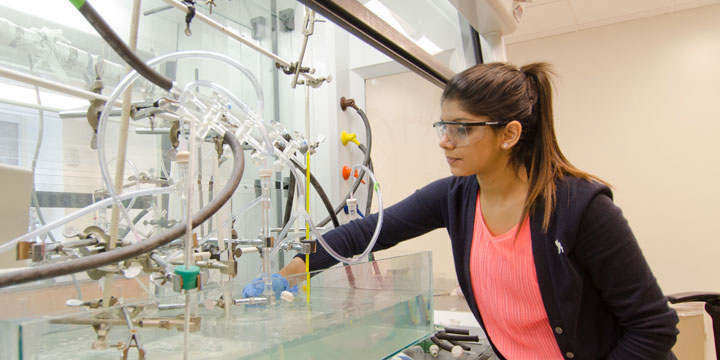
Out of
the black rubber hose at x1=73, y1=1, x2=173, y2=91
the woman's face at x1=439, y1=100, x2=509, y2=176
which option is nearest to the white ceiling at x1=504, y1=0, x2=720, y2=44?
the woman's face at x1=439, y1=100, x2=509, y2=176

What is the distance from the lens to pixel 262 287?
32.3 inches

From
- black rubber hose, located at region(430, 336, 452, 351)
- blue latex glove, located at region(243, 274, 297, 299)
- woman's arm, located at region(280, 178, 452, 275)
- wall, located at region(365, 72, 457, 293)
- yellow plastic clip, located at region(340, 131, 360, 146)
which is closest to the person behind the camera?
blue latex glove, located at region(243, 274, 297, 299)

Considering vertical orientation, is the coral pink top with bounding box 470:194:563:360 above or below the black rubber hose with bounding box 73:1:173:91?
below

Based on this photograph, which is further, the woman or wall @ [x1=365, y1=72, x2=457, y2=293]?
wall @ [x1=365, y1=72, x2=457, y2=293]

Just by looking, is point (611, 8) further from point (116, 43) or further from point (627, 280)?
point (116, 43)

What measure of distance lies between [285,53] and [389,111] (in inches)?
26.5

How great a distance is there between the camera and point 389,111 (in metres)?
2.49

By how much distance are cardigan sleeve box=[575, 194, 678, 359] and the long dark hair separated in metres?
0.09

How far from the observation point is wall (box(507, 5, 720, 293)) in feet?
9.27

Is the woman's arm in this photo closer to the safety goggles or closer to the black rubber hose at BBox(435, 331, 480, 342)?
the safety goggles

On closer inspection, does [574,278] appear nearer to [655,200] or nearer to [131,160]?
[131,160]

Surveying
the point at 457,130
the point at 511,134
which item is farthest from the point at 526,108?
the point at 457,130

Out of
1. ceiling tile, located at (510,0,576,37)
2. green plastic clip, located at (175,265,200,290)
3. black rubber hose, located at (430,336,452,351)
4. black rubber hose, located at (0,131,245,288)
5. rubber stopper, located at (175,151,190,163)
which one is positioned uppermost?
ceiling tile, located at (510,0,576,37)

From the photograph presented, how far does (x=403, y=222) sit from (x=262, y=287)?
1.90 ft
